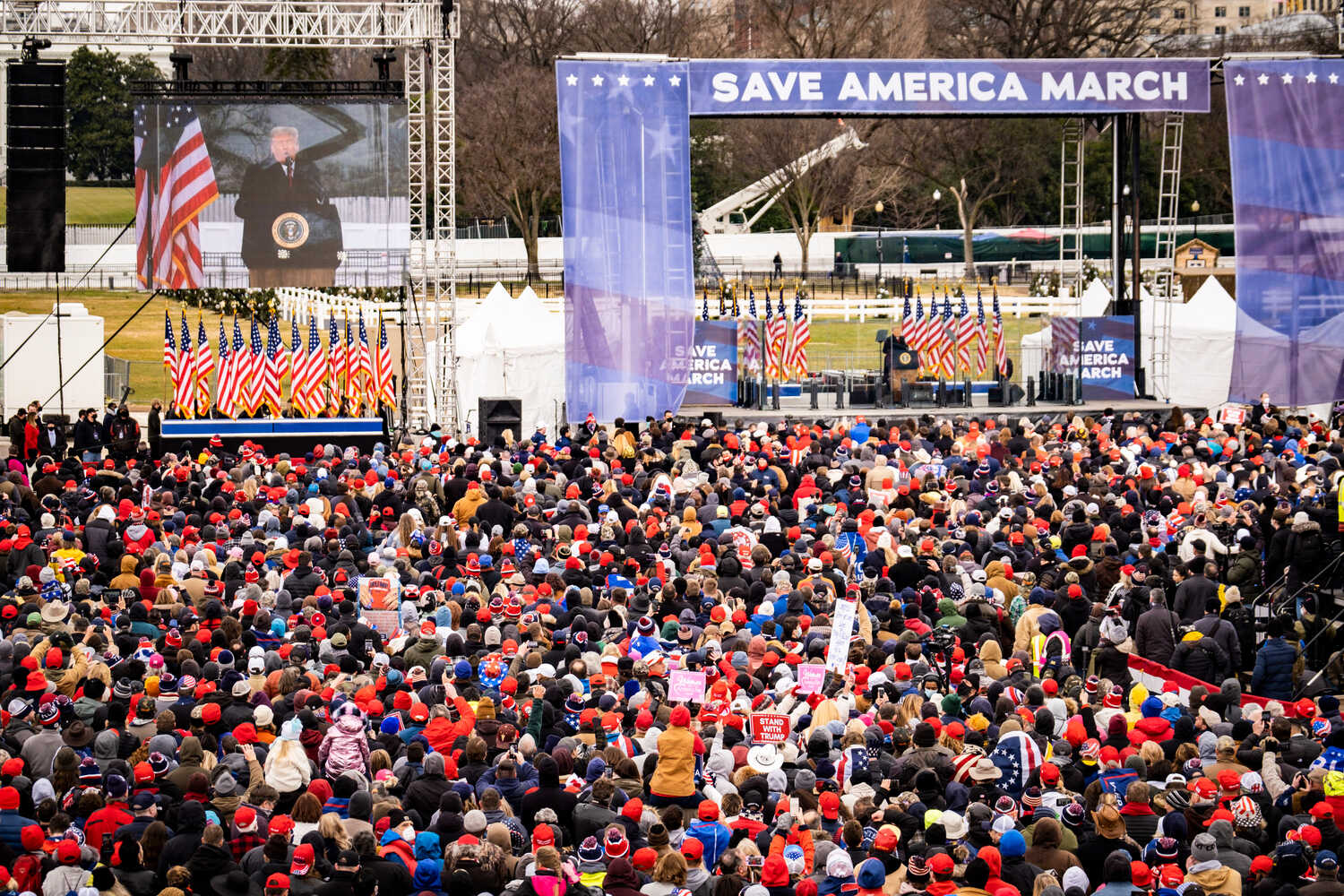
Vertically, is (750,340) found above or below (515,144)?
below

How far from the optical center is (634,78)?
28266 millimetres

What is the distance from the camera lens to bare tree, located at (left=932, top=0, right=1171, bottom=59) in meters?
67.2

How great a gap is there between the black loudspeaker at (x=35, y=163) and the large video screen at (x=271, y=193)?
3361 mm

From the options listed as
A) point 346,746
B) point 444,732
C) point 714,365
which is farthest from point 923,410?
point 346,746

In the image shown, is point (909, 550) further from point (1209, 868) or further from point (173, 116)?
point (173, 116)

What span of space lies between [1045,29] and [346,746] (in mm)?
63814

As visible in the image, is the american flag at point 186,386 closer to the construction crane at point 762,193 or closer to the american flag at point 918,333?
the american flag at point 918,333

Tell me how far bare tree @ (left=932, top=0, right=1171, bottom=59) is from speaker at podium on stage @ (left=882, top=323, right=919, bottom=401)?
37087 mm

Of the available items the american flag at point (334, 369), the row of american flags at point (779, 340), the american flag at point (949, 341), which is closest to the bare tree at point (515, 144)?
the row of american flags at point (779, 340)

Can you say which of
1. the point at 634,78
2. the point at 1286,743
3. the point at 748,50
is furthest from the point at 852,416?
the point at 748,50

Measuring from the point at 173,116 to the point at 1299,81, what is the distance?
18827mm

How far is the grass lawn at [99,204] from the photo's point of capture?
218ft

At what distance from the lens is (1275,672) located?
14469 mm

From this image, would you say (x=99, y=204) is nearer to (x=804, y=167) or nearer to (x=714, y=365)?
(x=804, y=167)
